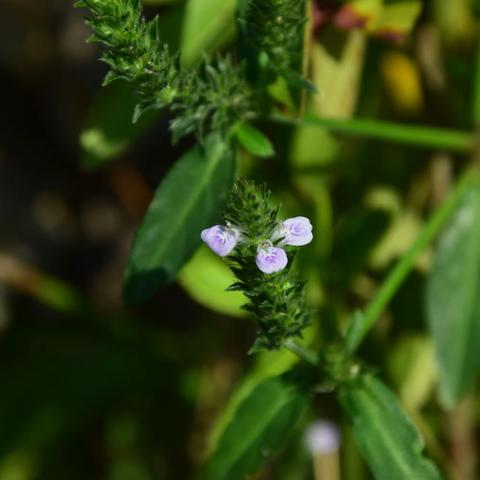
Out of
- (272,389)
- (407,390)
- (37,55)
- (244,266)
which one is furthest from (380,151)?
(37,55)

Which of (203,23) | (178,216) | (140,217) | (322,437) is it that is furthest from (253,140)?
(140,217)

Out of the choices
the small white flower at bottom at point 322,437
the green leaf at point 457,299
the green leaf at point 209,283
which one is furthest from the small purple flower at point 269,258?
the small white flower at bottom at point 322,437

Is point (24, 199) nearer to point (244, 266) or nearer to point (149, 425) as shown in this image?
point (149, 425)

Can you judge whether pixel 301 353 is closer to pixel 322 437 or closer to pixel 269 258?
pixel 269 258

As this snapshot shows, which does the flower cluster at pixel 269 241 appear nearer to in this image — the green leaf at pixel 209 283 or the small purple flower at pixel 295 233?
the small purple flower at pixel 295 233

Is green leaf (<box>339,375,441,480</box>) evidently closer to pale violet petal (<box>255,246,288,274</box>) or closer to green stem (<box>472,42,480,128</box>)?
pale violet petal (<box>255,246,288,274</box>)
